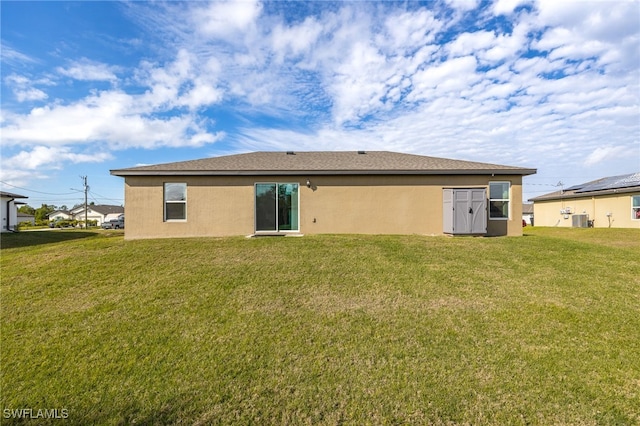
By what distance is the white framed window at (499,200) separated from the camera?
11.9 meters

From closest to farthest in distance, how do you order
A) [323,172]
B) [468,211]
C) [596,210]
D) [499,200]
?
[468,211] < [323,172] < [499,200] < [596,210]

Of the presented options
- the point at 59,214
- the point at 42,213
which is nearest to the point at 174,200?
the point at 42,213

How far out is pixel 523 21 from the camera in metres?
10.1

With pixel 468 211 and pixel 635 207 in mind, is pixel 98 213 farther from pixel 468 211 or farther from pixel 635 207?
pixel 635 207

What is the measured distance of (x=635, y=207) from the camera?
1836 cm

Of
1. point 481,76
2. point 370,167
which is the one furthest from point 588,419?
point 481,76

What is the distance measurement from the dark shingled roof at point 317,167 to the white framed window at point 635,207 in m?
13.0

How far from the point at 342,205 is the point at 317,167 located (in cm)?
178

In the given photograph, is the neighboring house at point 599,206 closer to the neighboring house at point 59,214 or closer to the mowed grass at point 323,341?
the mowed grass at point 323,341

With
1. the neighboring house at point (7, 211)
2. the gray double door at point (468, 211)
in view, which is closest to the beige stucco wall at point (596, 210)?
the gray double door at point (468, 211)

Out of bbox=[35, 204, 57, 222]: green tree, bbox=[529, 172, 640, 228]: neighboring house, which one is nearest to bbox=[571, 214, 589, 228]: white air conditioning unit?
bbox=[529, 172, 640, 228]: neighboring house

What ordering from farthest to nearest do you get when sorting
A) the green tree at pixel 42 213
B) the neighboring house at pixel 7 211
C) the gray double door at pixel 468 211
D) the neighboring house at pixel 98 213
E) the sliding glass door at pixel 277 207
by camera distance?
the neighboring house at pixel 98 213 → the green tree at pixel 42 213 → the neighboring house at pixel 7 211 → the sliding glass door at pixel 277 207 → the gray double door at pixel 468 211

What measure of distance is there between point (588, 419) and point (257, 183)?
1065 centimetres

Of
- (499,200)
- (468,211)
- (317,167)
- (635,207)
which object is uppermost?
(317,167)
